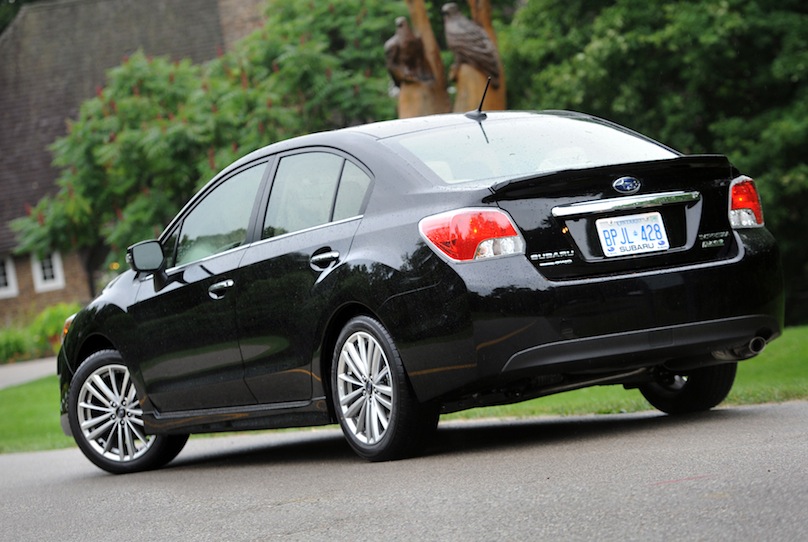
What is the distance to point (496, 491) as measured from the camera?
5.99 meters

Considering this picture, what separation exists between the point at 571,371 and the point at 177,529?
189cm

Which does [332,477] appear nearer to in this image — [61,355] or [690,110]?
[61,355]

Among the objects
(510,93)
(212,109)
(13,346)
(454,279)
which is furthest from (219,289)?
(13,346)

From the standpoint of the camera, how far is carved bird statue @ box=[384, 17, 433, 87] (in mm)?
19531

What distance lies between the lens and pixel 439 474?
6719mm

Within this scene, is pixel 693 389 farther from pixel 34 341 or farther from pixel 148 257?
pixel 34 341

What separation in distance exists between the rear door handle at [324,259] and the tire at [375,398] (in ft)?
1.12

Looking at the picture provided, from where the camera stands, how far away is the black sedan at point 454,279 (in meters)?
6.79

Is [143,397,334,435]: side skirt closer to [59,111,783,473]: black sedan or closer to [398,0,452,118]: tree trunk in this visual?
[59,111,783,473]: black sedan

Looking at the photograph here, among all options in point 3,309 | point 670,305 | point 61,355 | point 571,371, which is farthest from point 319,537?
point 3,309

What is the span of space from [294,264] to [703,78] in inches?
975

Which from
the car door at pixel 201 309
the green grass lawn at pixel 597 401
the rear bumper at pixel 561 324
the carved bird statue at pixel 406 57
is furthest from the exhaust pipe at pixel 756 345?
the carved bird statue at pixel 406 57

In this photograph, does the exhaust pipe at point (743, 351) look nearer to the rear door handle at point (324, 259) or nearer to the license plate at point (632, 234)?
the license plate at point (632, 234)

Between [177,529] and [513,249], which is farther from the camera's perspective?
[513,249]
